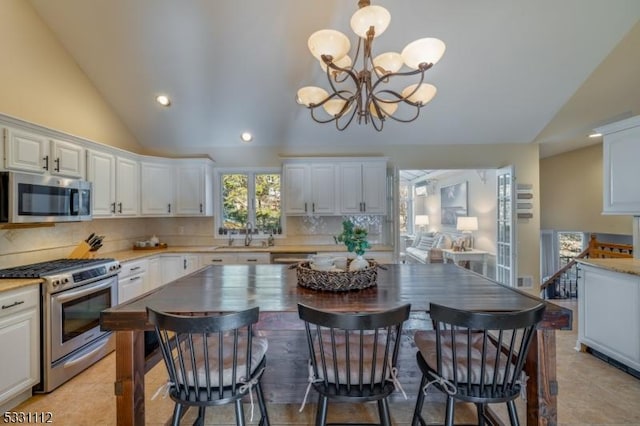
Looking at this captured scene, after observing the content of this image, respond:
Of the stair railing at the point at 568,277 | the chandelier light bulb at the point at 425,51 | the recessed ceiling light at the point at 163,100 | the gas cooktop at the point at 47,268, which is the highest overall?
the recessed ceiling light at the point at 163,100

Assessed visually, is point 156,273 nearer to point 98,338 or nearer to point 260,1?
point 98,338

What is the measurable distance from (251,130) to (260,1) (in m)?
1.95

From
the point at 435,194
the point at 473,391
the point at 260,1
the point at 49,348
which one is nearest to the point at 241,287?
the point at 473,391

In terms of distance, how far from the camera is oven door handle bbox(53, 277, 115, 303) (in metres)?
2.48

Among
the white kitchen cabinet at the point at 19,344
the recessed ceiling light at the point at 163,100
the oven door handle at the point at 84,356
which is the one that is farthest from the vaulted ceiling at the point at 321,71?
the oven door handle at the point at 84,356

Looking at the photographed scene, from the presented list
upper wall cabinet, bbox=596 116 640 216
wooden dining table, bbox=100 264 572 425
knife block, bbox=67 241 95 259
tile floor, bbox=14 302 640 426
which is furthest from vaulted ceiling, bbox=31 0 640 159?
tile floor, bbox=14 302 640 426

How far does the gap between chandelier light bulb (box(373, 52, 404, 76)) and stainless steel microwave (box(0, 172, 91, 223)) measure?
299 cm

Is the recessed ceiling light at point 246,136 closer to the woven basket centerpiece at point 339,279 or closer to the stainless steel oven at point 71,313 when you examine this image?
the stainless steel oven at point 71,313

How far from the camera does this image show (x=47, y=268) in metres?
2.63

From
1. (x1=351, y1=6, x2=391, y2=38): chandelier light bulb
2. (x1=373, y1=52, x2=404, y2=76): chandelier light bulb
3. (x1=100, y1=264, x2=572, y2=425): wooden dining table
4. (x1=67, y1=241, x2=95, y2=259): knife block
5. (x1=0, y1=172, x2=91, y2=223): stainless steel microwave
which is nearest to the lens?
(x1=100, y1=264, x2=572, y2=425): wooden dining table

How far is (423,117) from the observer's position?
14.3 feet

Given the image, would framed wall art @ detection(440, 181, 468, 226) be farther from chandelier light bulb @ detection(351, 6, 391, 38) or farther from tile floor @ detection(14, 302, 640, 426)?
chandelier light bulb @ detection(351, 6, 391, 38)

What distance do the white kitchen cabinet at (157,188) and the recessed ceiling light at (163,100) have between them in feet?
2.93

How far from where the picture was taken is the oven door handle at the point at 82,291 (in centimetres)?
248
